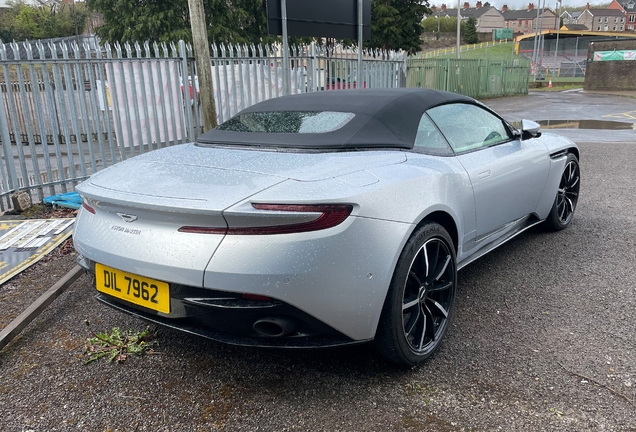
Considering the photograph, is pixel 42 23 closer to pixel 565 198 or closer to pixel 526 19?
pixel 565 198

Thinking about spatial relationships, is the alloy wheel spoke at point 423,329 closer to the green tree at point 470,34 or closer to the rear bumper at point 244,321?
the rear bumper at point 244,321

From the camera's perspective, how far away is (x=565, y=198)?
187 inches

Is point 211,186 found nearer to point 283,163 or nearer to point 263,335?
point 283,163

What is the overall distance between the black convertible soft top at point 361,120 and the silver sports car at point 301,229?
0.01 m

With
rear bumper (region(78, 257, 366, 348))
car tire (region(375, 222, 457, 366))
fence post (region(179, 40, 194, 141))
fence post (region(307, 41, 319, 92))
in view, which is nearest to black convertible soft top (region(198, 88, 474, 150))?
car tire (region(375, 222, 457, 366))

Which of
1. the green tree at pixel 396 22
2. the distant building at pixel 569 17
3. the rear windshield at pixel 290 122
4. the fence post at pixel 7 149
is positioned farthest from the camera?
the distant building at pixel 569 17

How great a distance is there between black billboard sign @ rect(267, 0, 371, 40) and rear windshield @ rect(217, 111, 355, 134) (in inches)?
184

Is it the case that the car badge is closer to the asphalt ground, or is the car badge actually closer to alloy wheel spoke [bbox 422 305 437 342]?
the asphalt ground

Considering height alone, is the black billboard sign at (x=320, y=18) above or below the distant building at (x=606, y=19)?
below

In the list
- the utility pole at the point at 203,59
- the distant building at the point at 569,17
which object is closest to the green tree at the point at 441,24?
the distant building at the point at 569,17

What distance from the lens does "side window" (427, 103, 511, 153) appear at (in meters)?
3.24

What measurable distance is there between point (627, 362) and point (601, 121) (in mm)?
15534

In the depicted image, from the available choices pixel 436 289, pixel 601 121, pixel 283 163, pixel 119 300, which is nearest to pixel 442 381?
pixel 436 289

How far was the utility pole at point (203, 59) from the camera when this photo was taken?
6.80 m
